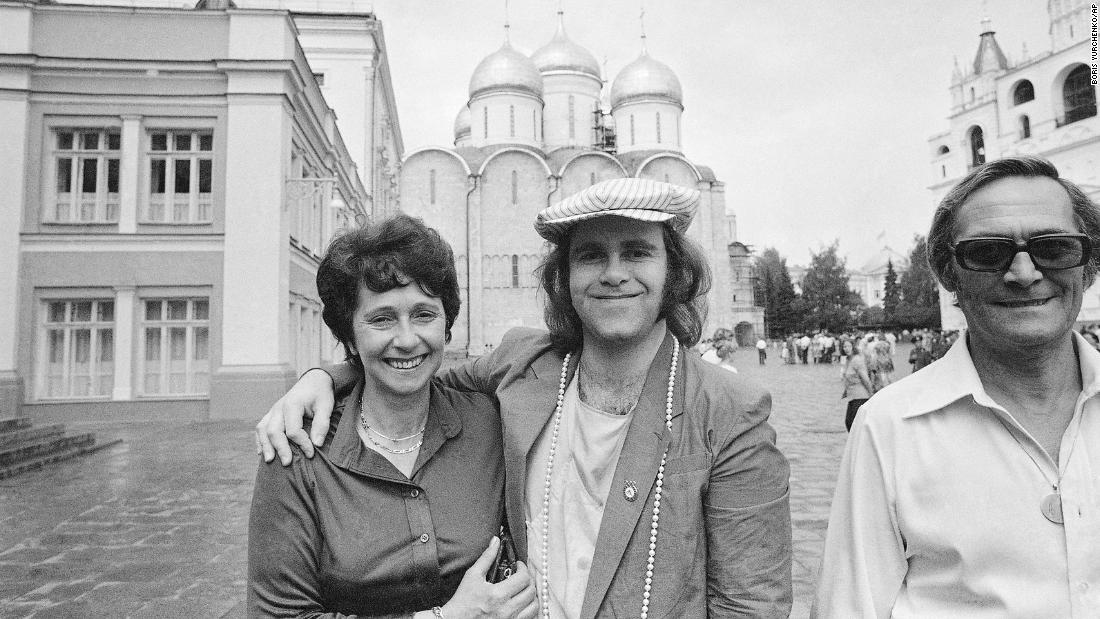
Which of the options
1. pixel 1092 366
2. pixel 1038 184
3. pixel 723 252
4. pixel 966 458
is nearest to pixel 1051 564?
pixel 966 458

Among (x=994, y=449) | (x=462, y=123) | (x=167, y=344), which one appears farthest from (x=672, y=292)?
(x=462, y=123)

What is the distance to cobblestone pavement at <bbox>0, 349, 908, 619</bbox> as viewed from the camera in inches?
177

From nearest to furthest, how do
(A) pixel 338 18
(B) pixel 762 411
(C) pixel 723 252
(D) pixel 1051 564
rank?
(D) pixel 1051 564 < (B) pixel 762 411 < (A) pixel 338 18 < (C) pixel 723 252

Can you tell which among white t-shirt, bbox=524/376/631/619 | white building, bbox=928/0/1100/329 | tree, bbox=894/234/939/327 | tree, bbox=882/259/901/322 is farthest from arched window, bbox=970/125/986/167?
white t-shirt, bbox=524/376/631/619

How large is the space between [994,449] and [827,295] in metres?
61.7

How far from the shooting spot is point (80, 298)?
13930 mm

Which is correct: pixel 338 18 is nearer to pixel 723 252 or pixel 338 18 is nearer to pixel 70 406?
pixel 70 406

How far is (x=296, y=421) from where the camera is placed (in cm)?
187

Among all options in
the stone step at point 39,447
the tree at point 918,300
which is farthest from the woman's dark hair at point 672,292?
the tree at point 918,300

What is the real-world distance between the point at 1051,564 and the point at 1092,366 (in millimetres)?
476

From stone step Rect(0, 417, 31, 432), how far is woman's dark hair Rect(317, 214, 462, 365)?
10.8 m

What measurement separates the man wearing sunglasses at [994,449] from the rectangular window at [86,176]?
619 inches

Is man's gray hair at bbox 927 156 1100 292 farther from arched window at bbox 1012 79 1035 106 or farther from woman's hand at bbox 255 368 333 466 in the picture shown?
arched window at bbox 1012 79 1035 106

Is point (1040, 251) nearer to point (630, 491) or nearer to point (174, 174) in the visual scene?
point (630, 491)
